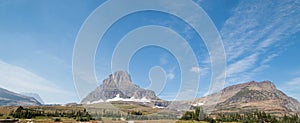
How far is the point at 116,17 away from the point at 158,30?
264cm

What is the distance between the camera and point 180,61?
8.27 m

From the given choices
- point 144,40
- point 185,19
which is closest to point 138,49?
point 144,40

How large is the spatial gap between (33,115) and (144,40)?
83.0m

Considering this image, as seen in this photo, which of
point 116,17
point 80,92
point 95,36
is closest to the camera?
point 80,92

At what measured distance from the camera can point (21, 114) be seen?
83.0m

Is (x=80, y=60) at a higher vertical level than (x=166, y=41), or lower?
lower

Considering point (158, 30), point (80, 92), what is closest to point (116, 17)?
point (80, 92)

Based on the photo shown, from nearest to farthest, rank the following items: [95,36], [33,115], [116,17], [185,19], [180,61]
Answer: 1. [95,36]
2. [116,17]
3. [185,19]
4. [180,61]
5. [33,115]

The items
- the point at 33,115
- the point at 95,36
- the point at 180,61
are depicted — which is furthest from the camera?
the point at 33,115

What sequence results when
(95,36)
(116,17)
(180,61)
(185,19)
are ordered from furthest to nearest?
1. (180,61)
2. (185,19)
3. (116,17)
4. (95,36)

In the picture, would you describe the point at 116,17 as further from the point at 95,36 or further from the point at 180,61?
the point at 180,61

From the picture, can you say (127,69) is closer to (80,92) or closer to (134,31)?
(134,31)

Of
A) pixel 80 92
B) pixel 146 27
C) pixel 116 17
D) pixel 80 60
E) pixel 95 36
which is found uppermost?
pixel 146 27

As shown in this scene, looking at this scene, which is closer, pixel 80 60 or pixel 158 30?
pixel 80 60
